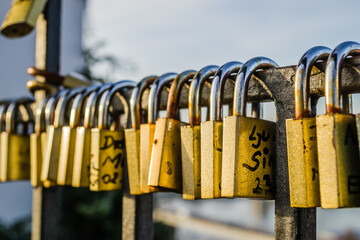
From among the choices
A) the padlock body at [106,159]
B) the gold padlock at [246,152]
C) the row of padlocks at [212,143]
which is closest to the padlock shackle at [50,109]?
the row of padlocks at [212,143]

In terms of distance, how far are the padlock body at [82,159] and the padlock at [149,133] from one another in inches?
5.8

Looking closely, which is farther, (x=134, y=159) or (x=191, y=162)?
(x=134, y=159)

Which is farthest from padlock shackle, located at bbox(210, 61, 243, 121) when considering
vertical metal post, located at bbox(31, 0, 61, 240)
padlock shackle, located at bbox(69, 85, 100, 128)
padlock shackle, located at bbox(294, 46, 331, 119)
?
vertical metal post, located at bbox(31, 0, 61, 240)

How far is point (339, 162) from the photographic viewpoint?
1.41ft

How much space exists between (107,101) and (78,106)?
0.09 m

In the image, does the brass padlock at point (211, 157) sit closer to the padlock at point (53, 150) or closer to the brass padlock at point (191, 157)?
the brass padlock at point (191, 157)

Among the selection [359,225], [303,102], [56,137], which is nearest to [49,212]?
[56,137]

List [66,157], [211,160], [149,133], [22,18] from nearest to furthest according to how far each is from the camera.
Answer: [211,160] → [149,133] → [66,157] → [22,18]

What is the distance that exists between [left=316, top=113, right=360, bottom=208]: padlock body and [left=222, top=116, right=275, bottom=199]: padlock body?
10 centimetres

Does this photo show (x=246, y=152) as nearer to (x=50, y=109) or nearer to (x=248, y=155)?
(x=248, y=155)

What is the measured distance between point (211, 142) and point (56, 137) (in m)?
0.43

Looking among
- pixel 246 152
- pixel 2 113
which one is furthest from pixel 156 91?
pixel 2 113

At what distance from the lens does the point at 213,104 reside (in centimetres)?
59

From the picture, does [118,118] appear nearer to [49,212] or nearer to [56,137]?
[56,137]
